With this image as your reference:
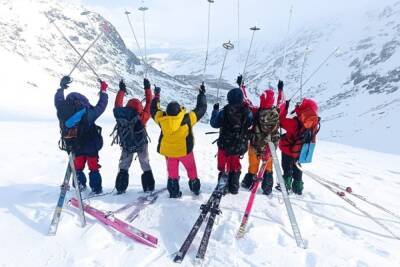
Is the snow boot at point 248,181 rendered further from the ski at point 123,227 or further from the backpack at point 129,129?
the ski at point 123,227

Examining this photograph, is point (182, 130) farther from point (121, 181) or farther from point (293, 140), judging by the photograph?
point (293, 140)

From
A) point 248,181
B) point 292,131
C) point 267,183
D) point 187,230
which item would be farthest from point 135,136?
point 292,131

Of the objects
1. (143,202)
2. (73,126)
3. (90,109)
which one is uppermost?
(90,109)

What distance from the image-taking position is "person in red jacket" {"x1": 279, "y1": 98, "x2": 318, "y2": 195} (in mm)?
8995

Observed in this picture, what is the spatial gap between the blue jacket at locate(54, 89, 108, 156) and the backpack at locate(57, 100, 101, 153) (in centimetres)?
7

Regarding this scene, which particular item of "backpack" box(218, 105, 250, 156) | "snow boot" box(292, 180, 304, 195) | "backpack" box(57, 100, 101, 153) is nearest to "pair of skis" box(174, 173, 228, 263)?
"backpack" box(218, 105, 250, 156)

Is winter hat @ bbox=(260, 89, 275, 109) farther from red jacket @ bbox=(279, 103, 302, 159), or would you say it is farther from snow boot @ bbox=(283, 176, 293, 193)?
snow boot @ bbox=(283, 176, 293, 193)

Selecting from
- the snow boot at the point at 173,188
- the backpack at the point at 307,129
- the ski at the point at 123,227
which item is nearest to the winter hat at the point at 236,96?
the backpack at the point at 307,129

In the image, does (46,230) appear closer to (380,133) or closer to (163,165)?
(163,165)

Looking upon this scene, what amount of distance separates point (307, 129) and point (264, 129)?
113cm

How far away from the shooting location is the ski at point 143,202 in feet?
25.9

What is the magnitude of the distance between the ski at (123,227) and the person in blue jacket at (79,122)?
1276mm

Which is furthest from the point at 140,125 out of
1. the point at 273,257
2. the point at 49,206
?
A: the point at 273,257

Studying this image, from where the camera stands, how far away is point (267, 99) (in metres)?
8.59
